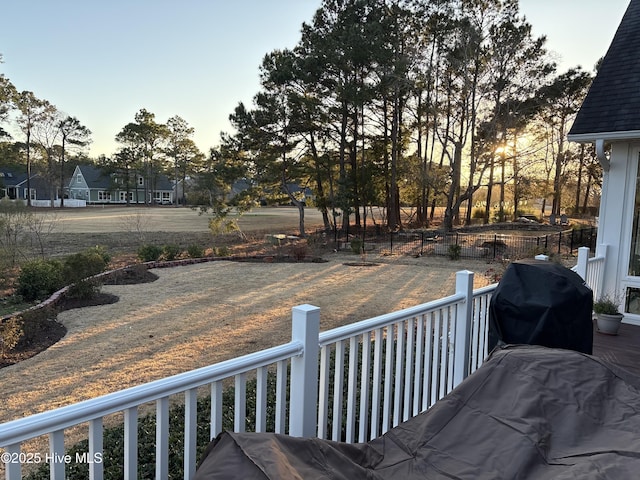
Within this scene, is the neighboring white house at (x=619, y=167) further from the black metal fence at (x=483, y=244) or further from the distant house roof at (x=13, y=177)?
the distant house roof at (x=13, y=177)

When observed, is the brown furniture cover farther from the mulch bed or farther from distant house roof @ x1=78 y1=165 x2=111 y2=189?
distant house roof @ x1=78 y1=165 x2=111 y2=189

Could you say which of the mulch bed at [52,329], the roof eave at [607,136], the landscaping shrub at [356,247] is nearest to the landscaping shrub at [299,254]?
the landscaping shrub at [356,247]

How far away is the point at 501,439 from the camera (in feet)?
4.63

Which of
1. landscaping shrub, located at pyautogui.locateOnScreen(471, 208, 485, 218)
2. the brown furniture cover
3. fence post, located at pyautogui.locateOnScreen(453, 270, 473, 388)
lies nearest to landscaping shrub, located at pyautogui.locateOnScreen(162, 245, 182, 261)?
fence post, located at pyautogui.locateOnScreen(453, 270, 473, 388)

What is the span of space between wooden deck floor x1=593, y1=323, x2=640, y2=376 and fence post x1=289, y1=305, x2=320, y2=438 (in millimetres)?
3036

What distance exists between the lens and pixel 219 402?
1.50 metres

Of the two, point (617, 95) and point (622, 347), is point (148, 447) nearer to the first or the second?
point (622, 347)

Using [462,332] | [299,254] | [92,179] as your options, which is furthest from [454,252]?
[92,179]

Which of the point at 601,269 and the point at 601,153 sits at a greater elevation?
the point at 601,153

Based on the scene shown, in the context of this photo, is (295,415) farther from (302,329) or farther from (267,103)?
(267,103)

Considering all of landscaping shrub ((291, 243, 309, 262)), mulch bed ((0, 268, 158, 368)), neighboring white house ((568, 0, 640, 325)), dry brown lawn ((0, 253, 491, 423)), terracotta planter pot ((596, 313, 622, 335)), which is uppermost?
neighboring white house ((568, 0, 640, 325))

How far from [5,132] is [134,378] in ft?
113

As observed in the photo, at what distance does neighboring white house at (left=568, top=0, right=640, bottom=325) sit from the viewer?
15.9ft

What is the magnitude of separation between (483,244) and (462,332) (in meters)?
14.3
